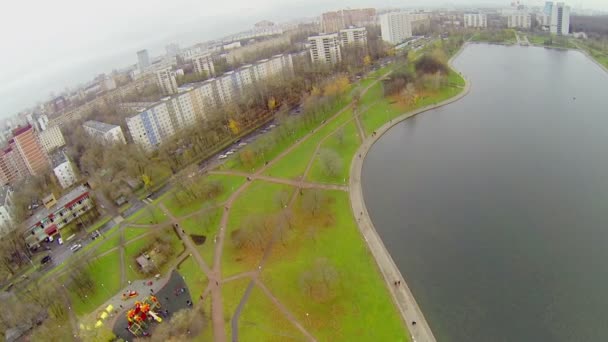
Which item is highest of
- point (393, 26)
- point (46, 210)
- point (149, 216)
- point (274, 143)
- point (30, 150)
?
point (393, 26)

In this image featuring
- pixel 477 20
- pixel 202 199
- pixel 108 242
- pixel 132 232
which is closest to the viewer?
pixel 108 242

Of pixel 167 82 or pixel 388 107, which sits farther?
pixel 167 82

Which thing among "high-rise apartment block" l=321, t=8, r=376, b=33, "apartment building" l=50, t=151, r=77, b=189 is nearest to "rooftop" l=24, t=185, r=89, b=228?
"apartment building" l=50, t=151, r=77, b=189

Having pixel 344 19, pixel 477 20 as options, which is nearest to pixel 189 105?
pixel 344 19

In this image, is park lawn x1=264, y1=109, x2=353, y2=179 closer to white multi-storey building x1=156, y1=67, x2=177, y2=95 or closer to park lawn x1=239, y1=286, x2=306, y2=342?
park lawn x1=239, y1=286, x2=306, y2=342

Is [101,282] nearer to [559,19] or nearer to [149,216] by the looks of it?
[149,216]

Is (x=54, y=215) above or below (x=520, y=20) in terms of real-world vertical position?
below
